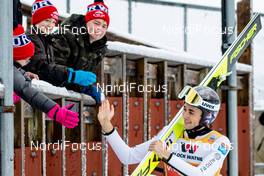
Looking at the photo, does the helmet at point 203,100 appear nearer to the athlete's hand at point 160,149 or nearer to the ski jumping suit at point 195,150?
the ski jumping suit at point 195,150

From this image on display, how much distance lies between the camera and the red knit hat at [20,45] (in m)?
2.74

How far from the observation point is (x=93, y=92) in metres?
3.55

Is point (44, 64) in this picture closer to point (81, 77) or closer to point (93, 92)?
point (81, 77)

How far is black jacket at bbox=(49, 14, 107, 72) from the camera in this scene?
129 inches

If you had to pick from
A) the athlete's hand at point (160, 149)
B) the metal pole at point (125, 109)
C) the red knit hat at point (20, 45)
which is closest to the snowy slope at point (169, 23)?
the metal pole at point (125, 109)

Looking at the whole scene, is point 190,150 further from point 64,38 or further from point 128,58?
point 128,58

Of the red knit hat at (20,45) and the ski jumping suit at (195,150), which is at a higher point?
the red knit hat at (20,45)

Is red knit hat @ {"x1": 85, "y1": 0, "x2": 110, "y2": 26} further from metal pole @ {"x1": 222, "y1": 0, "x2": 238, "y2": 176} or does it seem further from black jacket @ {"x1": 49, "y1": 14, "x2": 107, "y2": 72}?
metal pole @ {"x1": 222, "y1": 0, "x2": 238, "y2": 176}

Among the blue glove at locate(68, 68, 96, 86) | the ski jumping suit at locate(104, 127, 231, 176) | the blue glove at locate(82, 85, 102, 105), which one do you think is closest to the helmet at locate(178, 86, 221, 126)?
the ski jumping suit at locate(104, 127, 231, 176)

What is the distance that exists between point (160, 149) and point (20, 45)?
3.51 feet

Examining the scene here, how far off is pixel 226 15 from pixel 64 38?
1489mm

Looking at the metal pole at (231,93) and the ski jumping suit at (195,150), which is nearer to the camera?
the ski jumping suit at (195,150)

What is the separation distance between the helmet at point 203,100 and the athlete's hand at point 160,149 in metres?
0.31

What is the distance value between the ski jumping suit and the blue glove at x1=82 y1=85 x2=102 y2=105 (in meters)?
0.27
